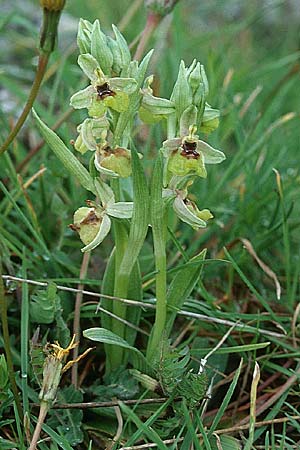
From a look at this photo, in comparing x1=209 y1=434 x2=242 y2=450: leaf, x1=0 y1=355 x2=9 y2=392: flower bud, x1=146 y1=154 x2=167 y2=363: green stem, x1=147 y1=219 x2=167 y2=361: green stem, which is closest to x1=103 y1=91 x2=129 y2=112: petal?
x1=146 y1=154 x2=167 y2=363: green stem

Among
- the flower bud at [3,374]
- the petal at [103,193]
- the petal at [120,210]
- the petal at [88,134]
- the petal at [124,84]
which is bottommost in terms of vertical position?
the flower bud at [3,374]

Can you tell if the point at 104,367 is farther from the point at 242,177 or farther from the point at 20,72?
the point at 20,72

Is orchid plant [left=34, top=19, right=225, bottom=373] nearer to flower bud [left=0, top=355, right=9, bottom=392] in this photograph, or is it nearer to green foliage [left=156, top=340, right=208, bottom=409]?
green foliage [left=156, top=340, right=208, bottom=409]

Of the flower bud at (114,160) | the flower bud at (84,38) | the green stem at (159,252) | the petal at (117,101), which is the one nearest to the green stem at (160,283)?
the green stem at (159,252)

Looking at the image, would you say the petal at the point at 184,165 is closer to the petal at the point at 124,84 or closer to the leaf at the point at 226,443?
the petal at the point at 124,84

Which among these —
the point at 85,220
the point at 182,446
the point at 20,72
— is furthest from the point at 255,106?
the point at 182,446

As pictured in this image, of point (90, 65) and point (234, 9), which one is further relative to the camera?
point (234, 9)
